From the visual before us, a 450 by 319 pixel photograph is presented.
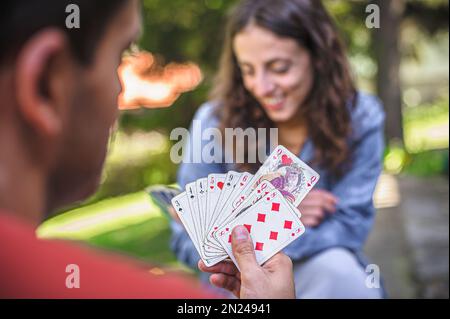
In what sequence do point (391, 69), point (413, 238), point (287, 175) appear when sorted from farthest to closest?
1. point (391, 69)
2. point (413, 238)
3. point (287, 175)

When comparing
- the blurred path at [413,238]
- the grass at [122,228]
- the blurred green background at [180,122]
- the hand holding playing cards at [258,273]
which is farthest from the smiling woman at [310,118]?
the blurred green background at [180,122]

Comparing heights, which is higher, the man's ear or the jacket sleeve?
the jacket sleeve

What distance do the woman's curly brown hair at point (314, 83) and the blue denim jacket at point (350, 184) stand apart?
0.04 metres

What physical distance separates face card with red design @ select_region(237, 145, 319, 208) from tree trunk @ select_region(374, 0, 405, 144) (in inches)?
268

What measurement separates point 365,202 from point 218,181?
3.96 ft

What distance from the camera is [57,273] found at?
1.87 ft

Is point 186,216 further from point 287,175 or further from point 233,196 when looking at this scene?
point 287,175

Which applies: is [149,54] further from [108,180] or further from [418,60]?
[418,60]

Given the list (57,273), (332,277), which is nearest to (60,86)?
(57,273)

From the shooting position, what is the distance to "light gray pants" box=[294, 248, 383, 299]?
7.82ft

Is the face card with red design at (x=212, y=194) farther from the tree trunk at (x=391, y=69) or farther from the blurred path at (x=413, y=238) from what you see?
the tree trunk at (x=391, y=69)

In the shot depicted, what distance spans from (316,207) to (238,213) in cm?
108

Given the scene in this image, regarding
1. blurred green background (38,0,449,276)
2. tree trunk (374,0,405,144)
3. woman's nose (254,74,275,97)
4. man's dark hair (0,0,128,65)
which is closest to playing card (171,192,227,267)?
man's dark hair (0,0,128,65)

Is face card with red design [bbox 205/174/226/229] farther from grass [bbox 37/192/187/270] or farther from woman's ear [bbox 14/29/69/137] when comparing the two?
grass [bbox 37/192/187/270]
